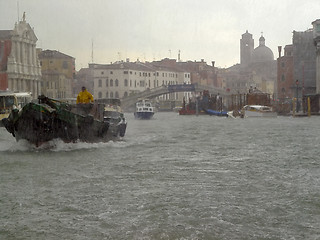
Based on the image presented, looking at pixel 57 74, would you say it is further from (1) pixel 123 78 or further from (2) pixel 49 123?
(2) pixel 49 123

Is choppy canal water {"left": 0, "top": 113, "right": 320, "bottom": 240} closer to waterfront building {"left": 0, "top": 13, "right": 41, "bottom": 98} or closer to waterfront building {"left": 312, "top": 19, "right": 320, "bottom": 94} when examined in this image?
waterfront building {"left": 312, "top": 19, "right": 320, "bottom": 94}

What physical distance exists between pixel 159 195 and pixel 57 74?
69.3m

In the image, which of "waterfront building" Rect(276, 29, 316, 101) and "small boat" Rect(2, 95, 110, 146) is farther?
"waterfront building" Rect(276, 29, 316, 101)

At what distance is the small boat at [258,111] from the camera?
Result: 153 ft

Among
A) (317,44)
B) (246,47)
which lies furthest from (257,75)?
(317,44)

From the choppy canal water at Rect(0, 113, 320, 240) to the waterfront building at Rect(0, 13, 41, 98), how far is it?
4557 cm

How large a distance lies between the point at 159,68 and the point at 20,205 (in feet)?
295

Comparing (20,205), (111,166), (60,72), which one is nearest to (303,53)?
(60,72)

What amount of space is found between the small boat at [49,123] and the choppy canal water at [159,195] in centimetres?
84

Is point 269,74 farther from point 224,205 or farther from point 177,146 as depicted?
point 224,205

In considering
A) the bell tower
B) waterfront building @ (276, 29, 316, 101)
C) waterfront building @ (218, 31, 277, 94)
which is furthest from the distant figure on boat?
the bell tower

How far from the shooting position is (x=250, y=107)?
4934cm

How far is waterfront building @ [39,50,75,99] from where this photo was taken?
7525 cm

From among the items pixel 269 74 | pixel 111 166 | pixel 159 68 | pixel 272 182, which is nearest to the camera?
pixel 272 182
